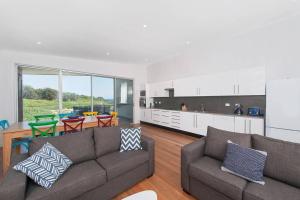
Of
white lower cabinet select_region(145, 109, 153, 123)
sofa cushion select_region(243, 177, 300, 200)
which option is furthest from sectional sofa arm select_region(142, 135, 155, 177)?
white lower cabinet select_region(145, 109, 153, 123)

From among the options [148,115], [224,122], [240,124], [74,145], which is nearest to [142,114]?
[148,115]

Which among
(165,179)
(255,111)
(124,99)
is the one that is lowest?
(165,179)

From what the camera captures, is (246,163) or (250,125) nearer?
(246,163)

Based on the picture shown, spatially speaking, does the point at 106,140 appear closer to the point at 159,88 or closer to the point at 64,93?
the point at 64,93

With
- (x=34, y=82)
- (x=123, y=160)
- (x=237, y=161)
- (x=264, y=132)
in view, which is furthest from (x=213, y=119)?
(x=34, y=82)

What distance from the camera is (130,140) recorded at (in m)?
2.45

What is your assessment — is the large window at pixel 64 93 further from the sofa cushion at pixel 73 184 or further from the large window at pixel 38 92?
the sofa cushion at pixel 73 184

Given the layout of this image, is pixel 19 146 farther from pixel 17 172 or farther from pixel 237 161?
pixel 237 161

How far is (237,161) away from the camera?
1.67 metres

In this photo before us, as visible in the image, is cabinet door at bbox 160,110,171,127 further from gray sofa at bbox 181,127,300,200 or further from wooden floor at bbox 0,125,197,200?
gray sofa at bbox 181,127,300,200

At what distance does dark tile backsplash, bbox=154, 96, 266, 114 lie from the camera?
150 inches

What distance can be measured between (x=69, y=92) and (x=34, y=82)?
1.03 m

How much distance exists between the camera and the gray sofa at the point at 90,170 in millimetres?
1378

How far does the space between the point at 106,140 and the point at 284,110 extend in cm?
343
